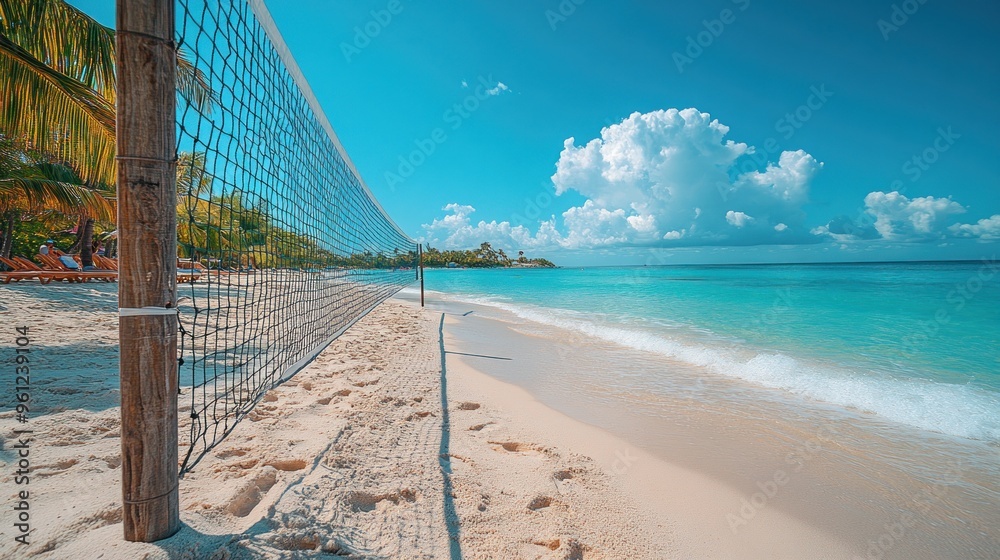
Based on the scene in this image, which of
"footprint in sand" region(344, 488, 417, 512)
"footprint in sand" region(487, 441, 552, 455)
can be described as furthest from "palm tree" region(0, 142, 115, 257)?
"footprint in sand" region(487, 441, 552, 455)

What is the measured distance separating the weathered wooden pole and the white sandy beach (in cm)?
28

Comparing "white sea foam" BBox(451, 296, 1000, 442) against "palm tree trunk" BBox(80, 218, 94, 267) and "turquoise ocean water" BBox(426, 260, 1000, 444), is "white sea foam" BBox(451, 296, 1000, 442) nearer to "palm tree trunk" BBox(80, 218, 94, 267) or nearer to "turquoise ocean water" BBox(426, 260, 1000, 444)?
"turquoise ocean water" BBox(426, 260, 1000, 444)

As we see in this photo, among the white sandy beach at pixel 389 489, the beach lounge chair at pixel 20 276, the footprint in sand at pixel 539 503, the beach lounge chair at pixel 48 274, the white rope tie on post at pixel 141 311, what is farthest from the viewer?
the beach lounge chair at pixel 48 274

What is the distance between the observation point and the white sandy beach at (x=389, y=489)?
5.58 ft

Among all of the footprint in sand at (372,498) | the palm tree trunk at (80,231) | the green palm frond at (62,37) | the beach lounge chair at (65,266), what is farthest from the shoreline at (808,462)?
the palm tree trunk at (80,231)

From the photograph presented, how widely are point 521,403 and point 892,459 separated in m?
3.01

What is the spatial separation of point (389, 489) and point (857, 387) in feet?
18.9

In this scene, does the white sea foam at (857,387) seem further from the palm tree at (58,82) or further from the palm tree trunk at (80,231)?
the palm tree trunk at (80,231)

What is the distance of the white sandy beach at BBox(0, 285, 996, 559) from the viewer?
1.70 meters

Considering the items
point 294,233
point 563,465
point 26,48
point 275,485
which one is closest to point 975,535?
point 563,465

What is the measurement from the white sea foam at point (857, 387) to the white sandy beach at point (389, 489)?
2.79 metres

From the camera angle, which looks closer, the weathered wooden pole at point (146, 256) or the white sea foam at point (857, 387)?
the weathered wooden pole at point (146, 256)

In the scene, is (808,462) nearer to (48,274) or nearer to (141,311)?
(141,311)

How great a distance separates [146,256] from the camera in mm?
1365
